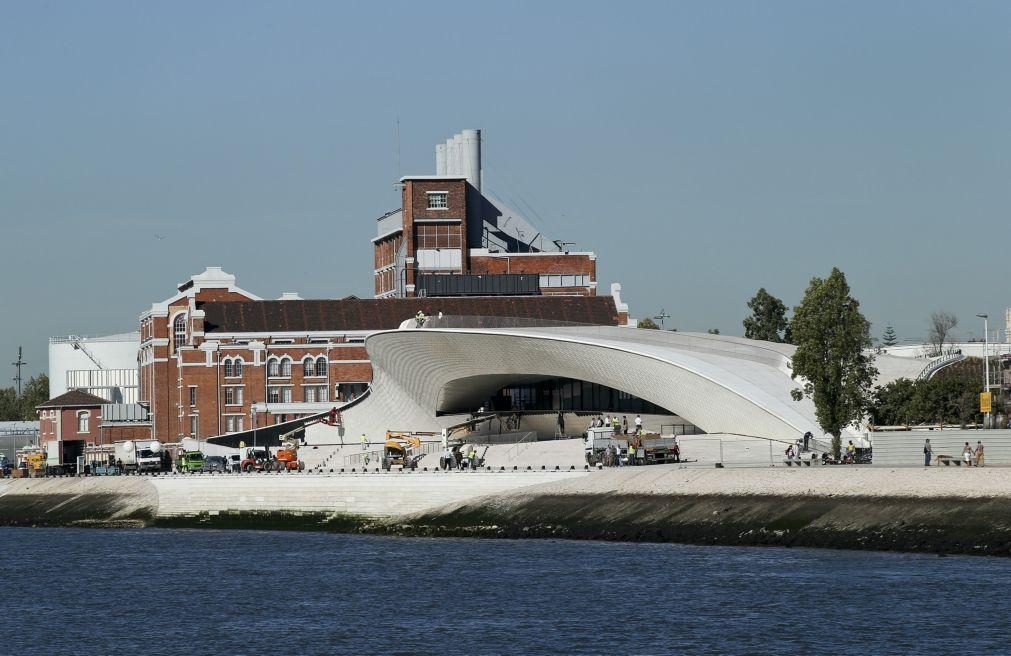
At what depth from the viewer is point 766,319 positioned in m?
151

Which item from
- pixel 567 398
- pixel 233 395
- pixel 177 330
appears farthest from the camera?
pixel 177 330

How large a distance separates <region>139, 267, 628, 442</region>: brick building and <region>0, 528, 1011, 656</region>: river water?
7194cm

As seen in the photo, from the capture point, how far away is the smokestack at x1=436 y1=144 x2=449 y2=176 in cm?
17488

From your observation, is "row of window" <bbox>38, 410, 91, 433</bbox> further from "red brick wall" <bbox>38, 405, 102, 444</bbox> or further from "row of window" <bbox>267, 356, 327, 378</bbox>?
"row of window" <bbox>267, 356, 327, 378</bbox>

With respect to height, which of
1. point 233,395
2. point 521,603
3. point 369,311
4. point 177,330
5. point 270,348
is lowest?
point 521,603

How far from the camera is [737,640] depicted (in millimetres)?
46531

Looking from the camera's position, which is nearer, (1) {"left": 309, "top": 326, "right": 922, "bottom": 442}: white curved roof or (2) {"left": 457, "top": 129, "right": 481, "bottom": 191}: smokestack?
(1) {"left": 309, "top": 326, "right": 922, "bottom": 442}: white curved roof

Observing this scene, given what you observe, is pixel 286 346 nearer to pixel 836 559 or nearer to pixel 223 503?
pixel 223 503

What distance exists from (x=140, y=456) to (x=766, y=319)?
182ft

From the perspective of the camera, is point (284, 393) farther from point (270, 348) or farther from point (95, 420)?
point (95, 420)

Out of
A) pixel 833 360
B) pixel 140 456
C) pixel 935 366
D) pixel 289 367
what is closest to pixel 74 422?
pixel 289 367

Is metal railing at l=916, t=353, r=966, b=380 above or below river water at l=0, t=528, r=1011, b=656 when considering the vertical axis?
above

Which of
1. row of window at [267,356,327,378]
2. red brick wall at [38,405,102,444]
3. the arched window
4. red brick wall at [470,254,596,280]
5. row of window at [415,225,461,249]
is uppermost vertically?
row of window at [415,225,461,249]

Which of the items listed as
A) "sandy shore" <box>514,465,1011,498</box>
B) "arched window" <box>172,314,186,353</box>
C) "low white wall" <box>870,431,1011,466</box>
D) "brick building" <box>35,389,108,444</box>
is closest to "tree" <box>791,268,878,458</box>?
"low white wall" <box>870,431,1011,466</box>
